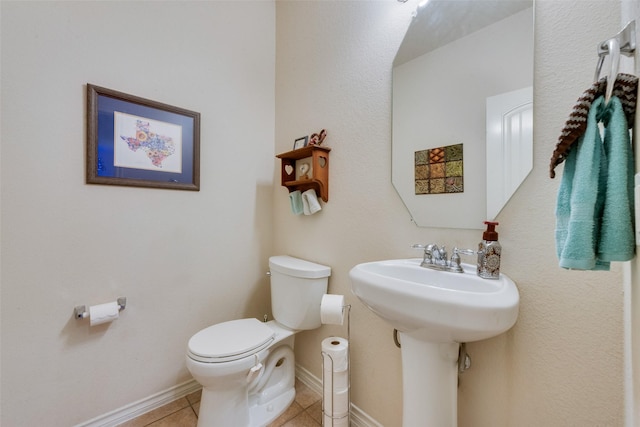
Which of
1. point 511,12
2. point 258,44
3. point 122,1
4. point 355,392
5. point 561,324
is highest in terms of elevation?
point 258,44

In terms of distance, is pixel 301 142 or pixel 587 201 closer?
pixel 587 201

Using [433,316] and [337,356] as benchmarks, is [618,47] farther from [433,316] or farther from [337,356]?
[337,356]

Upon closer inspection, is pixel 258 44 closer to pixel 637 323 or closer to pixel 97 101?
pixel 97 101

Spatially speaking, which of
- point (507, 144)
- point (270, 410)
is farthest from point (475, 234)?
point (270, 410)

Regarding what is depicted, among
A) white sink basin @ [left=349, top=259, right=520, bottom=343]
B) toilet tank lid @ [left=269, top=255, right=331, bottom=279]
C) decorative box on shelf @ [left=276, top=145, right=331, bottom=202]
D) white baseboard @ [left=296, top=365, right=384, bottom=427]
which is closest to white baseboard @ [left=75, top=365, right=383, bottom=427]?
white baseboard @ [left=296, top=365, right=384, bottom=427]

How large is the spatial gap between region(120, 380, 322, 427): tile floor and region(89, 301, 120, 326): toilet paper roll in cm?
57

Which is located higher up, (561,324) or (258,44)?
(258,44)

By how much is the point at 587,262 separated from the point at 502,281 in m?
0.36

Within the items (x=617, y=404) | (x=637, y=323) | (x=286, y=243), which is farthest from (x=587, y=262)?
(x=286, y=243)

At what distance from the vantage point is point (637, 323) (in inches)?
18.2

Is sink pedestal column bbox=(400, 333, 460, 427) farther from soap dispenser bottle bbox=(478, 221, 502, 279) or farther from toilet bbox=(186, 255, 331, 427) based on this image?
toilet bbox=(186, 255, 331, 427)

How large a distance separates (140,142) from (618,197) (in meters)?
1.74

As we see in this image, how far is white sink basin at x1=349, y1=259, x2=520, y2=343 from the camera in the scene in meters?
0.62

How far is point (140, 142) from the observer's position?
53.0 inches
